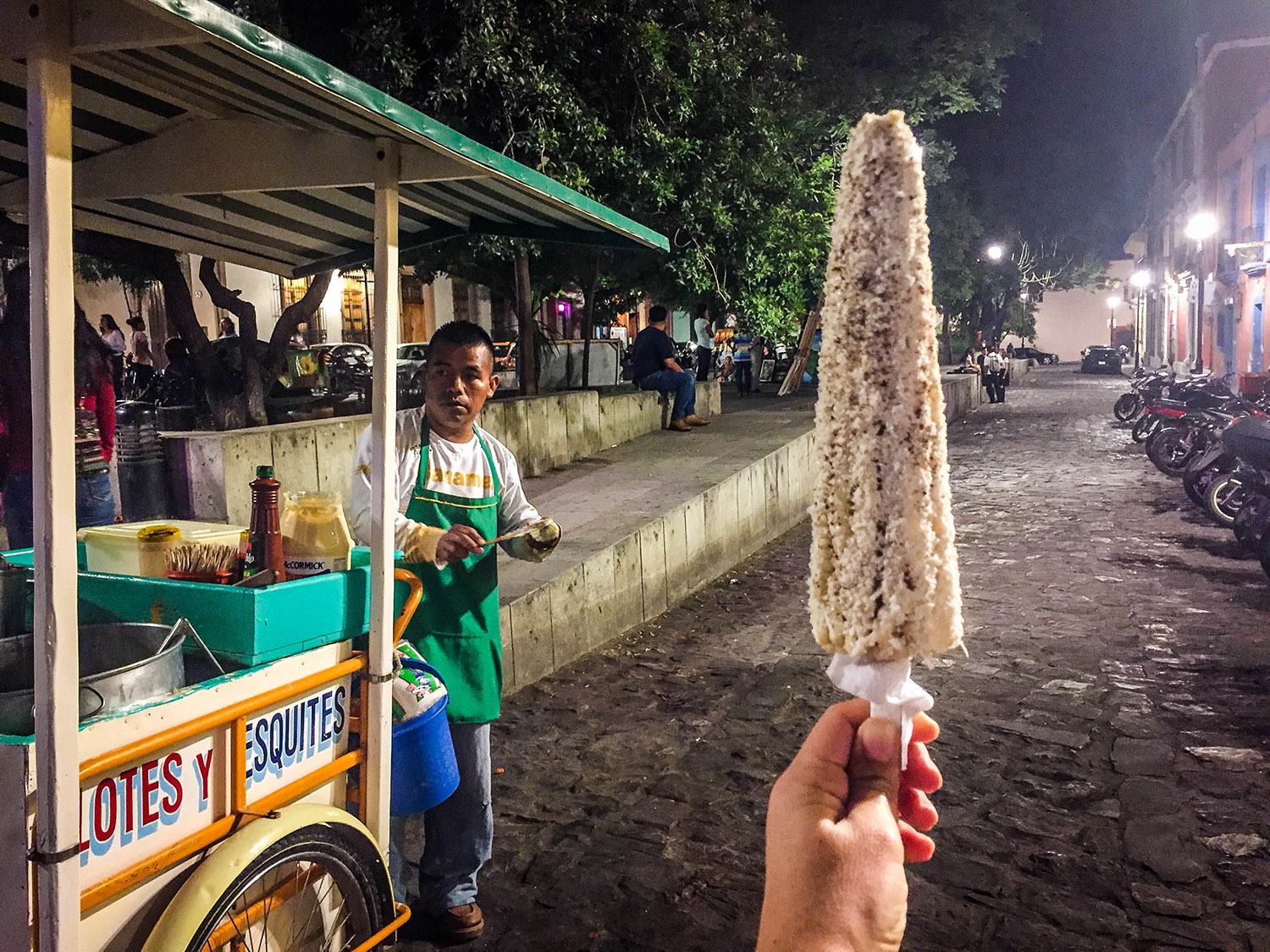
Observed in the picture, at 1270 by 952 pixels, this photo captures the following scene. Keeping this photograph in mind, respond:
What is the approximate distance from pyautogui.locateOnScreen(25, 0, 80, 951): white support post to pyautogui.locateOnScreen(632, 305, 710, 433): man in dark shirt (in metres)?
12.7

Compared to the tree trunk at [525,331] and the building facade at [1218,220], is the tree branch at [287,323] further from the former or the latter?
the building facade at [1218,220]

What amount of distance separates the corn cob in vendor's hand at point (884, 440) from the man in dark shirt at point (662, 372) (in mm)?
13548

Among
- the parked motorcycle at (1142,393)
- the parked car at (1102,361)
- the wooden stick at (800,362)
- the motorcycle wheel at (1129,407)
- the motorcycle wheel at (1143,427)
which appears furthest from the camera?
the parked car at (1102,361)

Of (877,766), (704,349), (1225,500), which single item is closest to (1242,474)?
(1225,500)

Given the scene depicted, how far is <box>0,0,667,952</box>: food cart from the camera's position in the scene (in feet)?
6.15

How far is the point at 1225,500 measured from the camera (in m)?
10.6

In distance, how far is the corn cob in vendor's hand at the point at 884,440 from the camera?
998 mm

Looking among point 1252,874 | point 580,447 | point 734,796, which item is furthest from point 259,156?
point 580,447

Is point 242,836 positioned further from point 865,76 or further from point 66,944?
point 865,76

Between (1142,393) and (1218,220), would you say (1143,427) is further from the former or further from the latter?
(1218,220)

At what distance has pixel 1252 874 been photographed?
388cm

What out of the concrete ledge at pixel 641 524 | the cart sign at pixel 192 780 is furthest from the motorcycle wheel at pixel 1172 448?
the cart sign at pixel 192 780

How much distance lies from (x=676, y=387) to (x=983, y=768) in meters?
10.4

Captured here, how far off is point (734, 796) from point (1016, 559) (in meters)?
5.68
